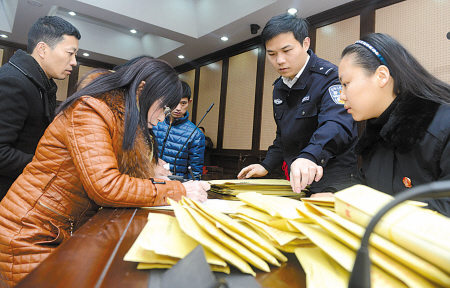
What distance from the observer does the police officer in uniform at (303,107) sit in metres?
1.36

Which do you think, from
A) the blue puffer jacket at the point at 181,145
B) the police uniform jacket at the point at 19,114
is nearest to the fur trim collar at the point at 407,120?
the police uniform jacket at the point at 19,114

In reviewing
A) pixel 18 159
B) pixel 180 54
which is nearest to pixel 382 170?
pixel 18 159

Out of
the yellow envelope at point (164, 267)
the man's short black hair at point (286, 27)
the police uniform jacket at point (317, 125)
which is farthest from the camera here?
the man's short black hair at point (286, 27)

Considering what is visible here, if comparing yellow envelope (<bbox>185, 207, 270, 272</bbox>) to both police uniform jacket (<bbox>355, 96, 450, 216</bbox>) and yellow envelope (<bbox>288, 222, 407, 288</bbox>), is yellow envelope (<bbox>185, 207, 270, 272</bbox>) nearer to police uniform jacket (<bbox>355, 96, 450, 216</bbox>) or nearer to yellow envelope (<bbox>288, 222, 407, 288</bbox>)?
yellow envelope (<bbox>288, 222, 407, 288</bbox>)

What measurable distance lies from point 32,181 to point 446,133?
1376 millimetres

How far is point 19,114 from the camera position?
144cm

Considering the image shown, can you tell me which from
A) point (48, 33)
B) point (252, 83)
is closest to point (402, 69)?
point (48, 33)

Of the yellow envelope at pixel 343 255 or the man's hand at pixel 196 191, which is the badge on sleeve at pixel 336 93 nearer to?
the man's hand at pixel 196 191

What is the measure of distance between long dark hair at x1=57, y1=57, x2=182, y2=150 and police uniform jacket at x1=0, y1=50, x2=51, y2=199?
2.06ft

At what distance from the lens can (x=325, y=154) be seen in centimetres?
117

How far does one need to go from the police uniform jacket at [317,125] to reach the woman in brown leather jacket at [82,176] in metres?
0.61

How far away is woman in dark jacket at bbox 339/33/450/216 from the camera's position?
33.3 inches

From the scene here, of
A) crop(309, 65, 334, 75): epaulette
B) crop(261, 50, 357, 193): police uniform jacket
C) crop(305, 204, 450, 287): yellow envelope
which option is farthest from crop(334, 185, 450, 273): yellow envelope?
crop(309, 65, 334, 75): epaulette

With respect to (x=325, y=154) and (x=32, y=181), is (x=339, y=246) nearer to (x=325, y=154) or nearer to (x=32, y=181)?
(x=325, y=154)
